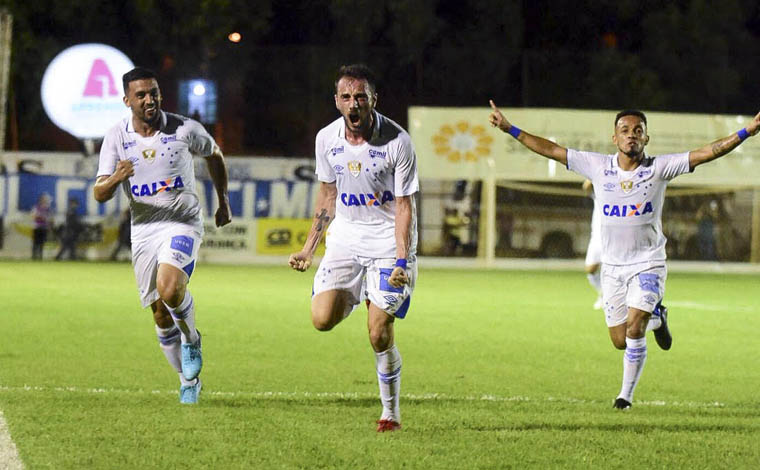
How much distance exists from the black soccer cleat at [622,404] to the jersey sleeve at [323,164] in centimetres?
255

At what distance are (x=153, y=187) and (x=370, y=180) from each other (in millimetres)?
1715

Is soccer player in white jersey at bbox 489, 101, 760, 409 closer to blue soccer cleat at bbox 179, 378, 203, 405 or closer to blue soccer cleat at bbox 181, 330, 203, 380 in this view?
blue soccer cleat at bbox 181, 330, 203, 380

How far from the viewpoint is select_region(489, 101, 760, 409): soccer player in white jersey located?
9031 millimetres

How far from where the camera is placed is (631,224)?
9156mm

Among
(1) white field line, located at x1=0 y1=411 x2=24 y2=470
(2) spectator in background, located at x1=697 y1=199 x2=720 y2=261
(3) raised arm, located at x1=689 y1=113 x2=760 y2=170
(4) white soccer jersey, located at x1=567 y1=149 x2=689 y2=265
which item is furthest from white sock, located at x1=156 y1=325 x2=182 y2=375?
(2) spectator in background, located at x1=697 y1=199 x2=720 y2=261

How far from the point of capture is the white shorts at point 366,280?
25.3 ft

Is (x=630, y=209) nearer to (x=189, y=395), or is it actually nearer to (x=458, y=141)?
(x=189, y=395)

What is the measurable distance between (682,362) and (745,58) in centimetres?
3026

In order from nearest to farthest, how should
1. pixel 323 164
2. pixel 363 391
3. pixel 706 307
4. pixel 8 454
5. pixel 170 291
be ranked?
pixel 8 454
pixel 323 164
pixel 170 291
pixel 363 391
pixel 706 307

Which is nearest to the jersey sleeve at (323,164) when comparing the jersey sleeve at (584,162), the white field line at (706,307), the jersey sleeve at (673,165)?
the jersey sleeve at (584,162)

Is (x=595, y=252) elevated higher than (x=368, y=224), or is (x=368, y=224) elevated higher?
(x=368, y=224)

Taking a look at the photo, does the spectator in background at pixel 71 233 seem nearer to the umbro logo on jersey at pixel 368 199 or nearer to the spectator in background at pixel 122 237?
the spectator in background at pixel 122 237

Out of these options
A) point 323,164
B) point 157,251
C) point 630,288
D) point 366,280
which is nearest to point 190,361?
point 157,251

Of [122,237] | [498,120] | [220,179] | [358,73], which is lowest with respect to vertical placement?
[122,237]
